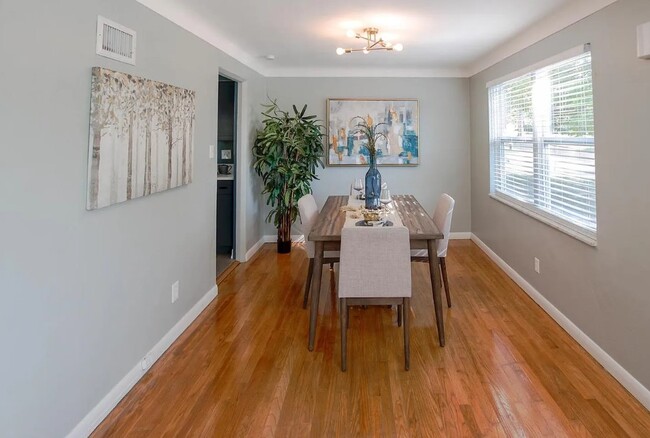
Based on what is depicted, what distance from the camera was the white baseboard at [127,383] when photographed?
176 centimetres

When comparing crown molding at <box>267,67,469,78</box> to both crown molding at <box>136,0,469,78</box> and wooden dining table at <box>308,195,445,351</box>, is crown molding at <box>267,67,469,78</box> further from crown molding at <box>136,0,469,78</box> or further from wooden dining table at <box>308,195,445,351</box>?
wooden dining table at <box>308,195,445,351</box>

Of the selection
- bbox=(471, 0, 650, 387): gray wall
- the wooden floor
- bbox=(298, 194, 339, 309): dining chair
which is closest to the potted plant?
bbox=(298, 194, 339, 309): dining chair

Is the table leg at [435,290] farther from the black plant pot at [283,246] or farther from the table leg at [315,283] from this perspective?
the black plant pot at [283,246]

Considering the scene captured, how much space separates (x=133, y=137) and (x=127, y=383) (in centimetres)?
131

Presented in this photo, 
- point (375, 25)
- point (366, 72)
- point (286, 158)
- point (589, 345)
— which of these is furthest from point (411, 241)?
point (366, 72)

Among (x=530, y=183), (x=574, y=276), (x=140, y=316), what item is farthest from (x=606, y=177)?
(x=140, y=316)

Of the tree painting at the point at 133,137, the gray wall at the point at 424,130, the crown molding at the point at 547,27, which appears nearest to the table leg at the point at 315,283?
the tree painting at the point at 133,137

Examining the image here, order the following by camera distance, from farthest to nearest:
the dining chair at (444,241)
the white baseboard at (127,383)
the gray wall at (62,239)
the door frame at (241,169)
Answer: the door frame at (241,169), the dining chair at (444,241), the white baseboard at (127,383), the gray wall at (62,239)

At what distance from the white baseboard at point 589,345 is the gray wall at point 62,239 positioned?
268cm

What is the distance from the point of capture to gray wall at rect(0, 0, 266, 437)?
4.43 ft

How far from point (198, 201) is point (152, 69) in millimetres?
1085

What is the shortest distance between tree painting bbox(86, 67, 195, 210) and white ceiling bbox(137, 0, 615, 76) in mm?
594

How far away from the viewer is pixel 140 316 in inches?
88.4

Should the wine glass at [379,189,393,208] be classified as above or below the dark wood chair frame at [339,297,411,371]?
above
